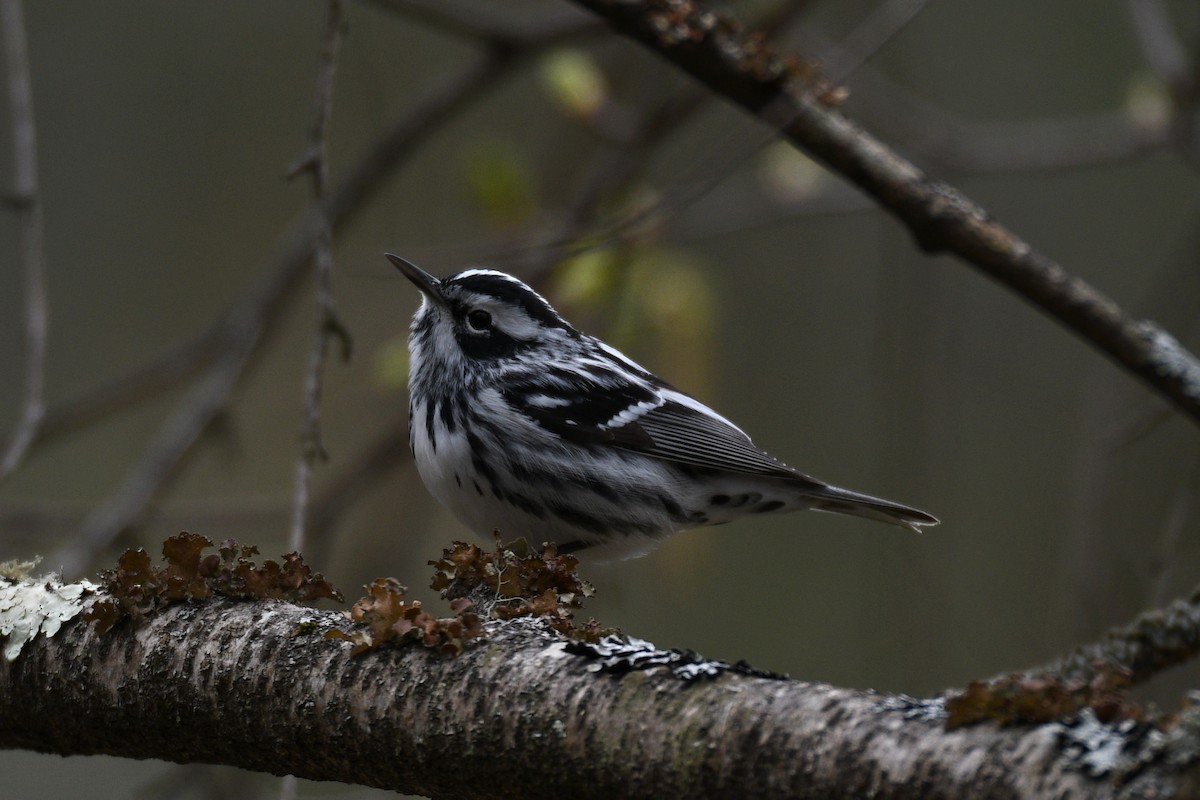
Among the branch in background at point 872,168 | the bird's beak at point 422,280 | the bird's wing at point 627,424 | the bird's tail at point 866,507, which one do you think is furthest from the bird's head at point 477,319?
the bird's tail at point 866,507

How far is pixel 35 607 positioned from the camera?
225 cm

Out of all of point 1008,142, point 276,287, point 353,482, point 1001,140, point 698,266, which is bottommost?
point 353,482

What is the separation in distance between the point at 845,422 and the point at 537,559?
5.54 metres

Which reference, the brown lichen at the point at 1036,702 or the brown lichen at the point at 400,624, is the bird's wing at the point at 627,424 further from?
the brown lichen at the point at 1036,702

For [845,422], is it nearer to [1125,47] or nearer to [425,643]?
[1125,47]

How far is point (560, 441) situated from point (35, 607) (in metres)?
1.80

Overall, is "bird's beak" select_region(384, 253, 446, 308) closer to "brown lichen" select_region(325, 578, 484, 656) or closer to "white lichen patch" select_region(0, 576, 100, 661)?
"white lichen patch" select_region(0, 576, 100, 661)

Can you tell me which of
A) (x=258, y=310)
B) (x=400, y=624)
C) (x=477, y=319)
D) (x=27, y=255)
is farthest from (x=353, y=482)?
(x=400, y=624)

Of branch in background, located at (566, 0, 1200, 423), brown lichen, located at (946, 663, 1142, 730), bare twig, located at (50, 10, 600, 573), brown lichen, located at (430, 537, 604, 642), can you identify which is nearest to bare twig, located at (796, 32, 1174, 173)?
branch in background, located at (566, 0, 1200, 423)

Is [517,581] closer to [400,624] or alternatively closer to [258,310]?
[400,624]

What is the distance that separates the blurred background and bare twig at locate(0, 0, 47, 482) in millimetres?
1974

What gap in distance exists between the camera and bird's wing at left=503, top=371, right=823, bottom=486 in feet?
12.5

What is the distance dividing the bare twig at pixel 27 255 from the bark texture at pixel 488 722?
3.47 feet

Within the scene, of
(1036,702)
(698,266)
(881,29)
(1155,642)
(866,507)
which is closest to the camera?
(1036,702)
